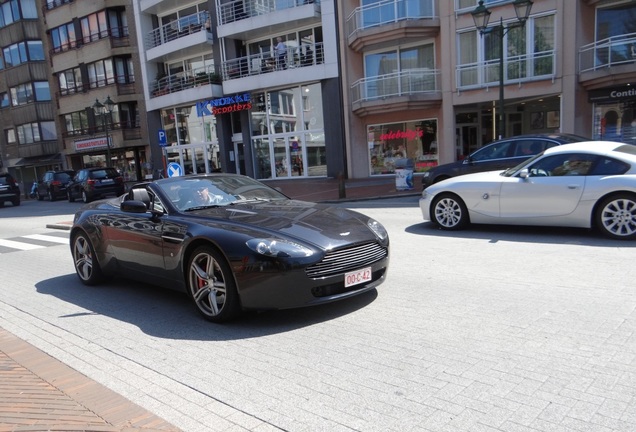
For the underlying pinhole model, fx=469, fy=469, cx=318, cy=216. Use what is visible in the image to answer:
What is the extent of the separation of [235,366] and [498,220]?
5.95 m

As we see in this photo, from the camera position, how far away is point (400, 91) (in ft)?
70.6

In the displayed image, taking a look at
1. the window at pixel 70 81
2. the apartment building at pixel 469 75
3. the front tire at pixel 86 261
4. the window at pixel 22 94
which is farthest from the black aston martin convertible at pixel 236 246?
the window at pixel 22 94

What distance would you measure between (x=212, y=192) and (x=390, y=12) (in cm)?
1844

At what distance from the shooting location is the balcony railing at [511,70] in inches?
743

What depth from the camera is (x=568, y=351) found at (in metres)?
3.54

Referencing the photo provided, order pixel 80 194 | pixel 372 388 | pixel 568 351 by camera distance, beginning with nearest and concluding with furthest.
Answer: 1. pixel 372 388
2. pixel 568 351
3. pixel 80 194

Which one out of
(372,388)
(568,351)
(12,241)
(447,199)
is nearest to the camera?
(372,388)

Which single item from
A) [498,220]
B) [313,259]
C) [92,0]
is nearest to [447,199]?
[498,220]

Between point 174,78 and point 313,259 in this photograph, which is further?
point 174,78

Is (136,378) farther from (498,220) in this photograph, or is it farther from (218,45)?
(218,45)

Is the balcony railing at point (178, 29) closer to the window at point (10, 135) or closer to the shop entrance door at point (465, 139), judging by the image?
the shop entrance door at point (465, 139)

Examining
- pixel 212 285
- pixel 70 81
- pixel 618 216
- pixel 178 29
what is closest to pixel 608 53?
pixel 618 216

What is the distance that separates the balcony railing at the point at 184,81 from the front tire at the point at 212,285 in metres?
24.8

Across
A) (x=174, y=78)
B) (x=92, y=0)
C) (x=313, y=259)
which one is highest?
(x=92, y=0)
